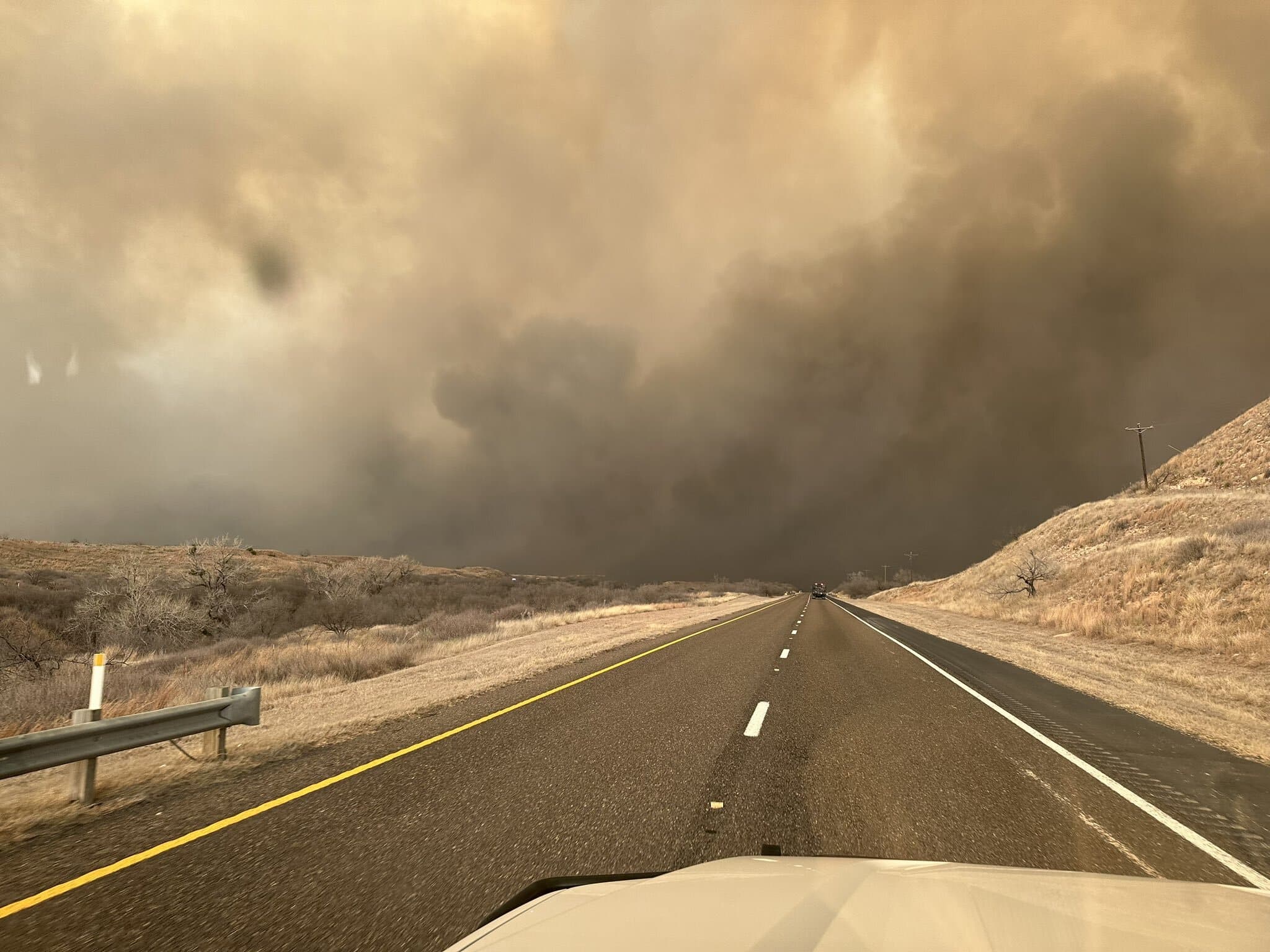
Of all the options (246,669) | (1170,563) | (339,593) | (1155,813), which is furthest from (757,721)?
(339,593)

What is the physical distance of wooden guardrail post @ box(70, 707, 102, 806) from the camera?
17.1 ft

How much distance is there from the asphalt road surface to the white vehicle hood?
4.11 ft

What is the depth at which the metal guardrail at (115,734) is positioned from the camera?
471 centimetres

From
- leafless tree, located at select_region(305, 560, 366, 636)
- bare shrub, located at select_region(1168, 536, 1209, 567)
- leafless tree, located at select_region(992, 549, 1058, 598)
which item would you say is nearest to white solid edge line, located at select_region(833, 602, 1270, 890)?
bare shrub, located at select_region(1168, 536, 1209, 567)

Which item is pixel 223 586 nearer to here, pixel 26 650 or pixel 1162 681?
pixel 26 650

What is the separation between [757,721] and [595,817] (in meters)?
3.69

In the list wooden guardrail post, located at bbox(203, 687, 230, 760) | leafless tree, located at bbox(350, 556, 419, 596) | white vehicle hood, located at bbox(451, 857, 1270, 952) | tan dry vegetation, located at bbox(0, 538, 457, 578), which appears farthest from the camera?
tan dry vegetation, located at bbox(0, 538, 457, 578)

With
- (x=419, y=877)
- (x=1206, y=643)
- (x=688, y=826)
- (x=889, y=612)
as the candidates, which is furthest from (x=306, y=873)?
(x=889, y=612)

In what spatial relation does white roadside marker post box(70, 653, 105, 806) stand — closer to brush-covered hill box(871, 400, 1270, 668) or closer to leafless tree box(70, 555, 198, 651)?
brush-covered hill box(871, 400, 1270, 668)

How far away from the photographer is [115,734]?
212 inches

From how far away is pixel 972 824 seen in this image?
4.43 meters

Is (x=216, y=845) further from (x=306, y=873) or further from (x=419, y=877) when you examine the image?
(x=419, y=877)

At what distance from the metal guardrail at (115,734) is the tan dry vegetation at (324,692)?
1.06 feet

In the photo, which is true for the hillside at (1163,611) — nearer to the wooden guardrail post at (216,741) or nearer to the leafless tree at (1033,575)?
the leafless tree at (1033,575)
